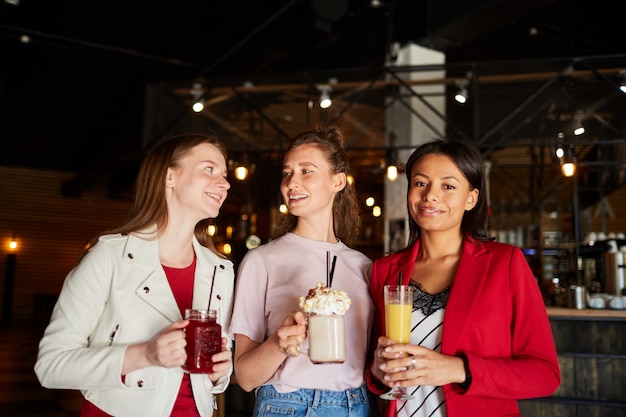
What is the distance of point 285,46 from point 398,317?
753cm

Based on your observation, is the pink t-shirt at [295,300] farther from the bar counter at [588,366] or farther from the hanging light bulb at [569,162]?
the hanging light bulb at [569,162]

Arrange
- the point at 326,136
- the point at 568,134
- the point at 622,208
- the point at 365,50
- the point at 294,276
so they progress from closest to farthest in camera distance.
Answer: the point at 294,276, the point at 326,136, the point at 568,134, the point at 365,50, the point at 622,208

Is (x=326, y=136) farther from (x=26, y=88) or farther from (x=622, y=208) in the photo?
(x=622, y=208)

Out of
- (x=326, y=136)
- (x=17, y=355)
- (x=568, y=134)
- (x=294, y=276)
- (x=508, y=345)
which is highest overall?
(x=568, y=134)

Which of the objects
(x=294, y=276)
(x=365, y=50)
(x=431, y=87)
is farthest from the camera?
(x=365, y=50)

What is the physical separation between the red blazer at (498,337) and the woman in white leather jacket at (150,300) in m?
0.71

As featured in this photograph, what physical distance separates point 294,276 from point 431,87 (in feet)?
18.6

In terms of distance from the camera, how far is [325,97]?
7.28m

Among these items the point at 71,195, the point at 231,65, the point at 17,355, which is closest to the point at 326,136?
the point at 231,65

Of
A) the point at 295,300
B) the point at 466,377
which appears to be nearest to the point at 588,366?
the point at 466,377

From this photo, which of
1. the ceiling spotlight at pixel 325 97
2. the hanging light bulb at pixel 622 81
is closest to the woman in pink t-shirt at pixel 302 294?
the ceiling spotlight at pixel 325 97

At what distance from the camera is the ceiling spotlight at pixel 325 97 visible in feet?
23.2

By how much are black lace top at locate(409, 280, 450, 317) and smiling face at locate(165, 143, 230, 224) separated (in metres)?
0.80

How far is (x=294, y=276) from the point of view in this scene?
2.19 meters
